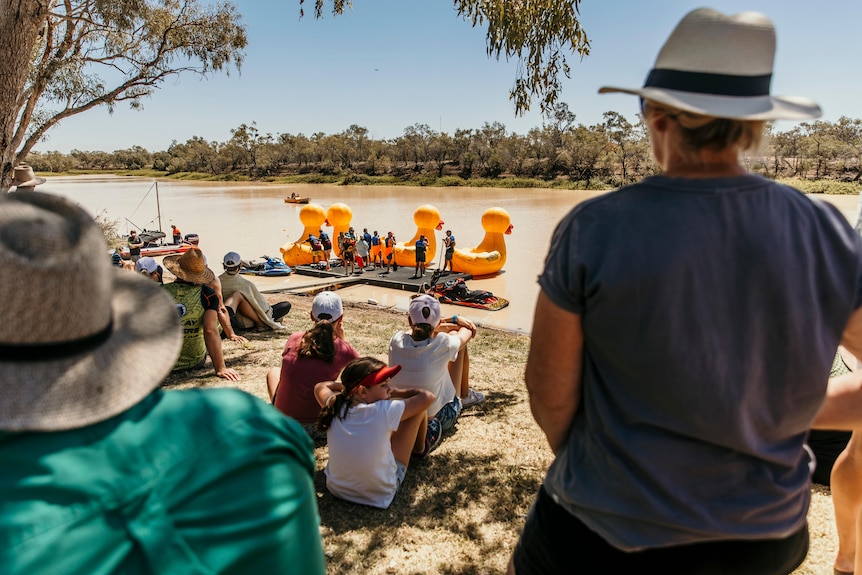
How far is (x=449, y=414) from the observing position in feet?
11.2

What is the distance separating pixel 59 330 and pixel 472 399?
362 cm

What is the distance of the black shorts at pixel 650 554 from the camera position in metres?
0.95

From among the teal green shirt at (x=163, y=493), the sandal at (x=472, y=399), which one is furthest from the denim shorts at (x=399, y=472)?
the teal green shirt at (x=163, y=493)

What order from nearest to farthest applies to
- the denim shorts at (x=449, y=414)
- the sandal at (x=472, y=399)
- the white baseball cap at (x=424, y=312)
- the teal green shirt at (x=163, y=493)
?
the teal green shirt at (x=163, y=493)
the white baseball cap at (x=424, y=312)
the denim shorts at (x=449, y=414)
the sandal at (x=472, y=399)

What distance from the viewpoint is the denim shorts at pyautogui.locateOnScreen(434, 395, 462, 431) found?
10.9 ft

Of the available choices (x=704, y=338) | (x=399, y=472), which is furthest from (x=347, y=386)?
(x=704, y=338)

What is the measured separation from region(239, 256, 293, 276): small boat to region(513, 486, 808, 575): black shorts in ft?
46.2

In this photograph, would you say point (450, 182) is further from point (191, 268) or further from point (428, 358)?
point (428, 358)

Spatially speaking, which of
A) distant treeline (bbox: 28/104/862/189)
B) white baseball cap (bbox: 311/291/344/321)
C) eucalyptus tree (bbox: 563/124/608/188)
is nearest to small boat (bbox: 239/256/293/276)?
white baseball cap (bbox: 311/291/344/321)

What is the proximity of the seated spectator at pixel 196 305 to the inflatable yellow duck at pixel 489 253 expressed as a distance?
1058 cm

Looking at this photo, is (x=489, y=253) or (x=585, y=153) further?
(x=585, y=153)

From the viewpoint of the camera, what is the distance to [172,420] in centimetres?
72

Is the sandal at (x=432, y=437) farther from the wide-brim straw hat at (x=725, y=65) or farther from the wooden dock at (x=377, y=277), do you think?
the wooden dock at (x=377, y=277)

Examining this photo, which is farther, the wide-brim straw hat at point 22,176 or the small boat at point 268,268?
the small boat at point 268,268
